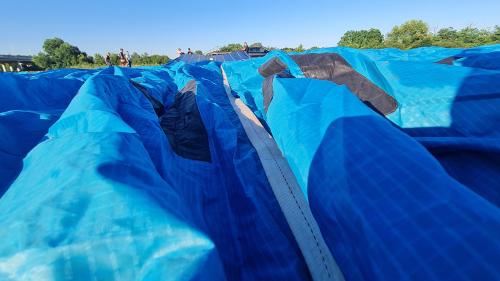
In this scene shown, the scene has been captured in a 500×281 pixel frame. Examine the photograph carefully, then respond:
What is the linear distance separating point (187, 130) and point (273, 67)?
138 cm

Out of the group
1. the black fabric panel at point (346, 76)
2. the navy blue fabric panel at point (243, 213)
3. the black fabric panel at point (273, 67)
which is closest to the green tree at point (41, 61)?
the black fabric panel at point (273, 67)

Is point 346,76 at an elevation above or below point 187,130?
above

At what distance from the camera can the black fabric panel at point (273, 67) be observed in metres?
2.21

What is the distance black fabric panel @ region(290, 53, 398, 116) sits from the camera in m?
1.12

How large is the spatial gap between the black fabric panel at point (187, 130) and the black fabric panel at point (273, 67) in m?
0.93

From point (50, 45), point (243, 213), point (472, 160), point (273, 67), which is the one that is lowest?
point (243, 213)

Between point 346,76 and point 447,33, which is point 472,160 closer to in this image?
point 346,76

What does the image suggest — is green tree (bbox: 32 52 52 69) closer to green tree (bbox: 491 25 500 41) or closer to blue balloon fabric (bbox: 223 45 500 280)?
blue balloon fabric (bbox: 223 45 500 280)

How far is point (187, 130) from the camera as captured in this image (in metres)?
1.31

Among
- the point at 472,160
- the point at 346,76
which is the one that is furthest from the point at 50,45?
the point at 472,160

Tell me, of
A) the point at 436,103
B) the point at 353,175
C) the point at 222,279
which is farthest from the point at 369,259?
the point at 436,103

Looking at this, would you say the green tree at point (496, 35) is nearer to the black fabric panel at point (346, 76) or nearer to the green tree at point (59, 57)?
the black fabric panel at point (346, 76)

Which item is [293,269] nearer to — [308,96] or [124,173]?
[124,173]

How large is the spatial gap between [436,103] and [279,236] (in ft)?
2.72
